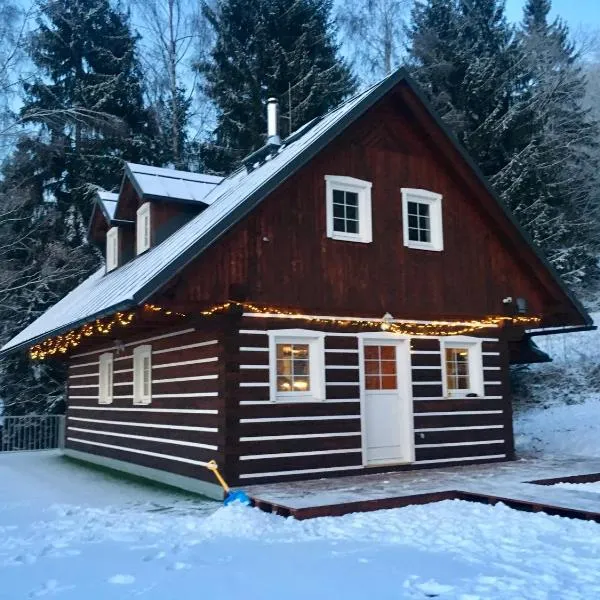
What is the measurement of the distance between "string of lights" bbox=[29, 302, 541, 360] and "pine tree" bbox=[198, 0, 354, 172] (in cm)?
1356

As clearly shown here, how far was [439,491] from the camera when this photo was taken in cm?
955

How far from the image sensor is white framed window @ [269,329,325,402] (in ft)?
36.5

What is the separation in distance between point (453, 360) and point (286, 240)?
14.0 feet

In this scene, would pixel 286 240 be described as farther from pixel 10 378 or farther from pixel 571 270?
pixel 10 378

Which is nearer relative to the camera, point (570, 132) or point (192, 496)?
point (192, 496)

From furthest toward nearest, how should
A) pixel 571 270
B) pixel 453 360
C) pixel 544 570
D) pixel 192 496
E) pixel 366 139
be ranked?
pixel 571 270 < pixel 453 360 < pixel 366 139 < pixel 192 496 < pixel 544 570

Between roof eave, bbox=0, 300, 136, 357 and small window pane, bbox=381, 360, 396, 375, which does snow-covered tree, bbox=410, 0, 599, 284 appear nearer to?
small window pane, bbox=381, 360, 396, 375

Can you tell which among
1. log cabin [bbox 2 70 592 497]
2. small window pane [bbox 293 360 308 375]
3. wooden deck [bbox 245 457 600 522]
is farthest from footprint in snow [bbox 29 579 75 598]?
small window pane [bbox 293 360 308 375]

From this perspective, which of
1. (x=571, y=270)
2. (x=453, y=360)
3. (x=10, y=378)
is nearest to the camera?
(x=453, y=360)

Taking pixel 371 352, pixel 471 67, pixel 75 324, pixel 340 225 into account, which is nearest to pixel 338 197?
pixel 340 225

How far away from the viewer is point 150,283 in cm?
933

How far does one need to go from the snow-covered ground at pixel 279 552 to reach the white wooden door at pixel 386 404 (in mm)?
2876

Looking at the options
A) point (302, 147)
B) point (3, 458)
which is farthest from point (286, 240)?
point (3, 458)

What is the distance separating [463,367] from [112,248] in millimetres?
8141
